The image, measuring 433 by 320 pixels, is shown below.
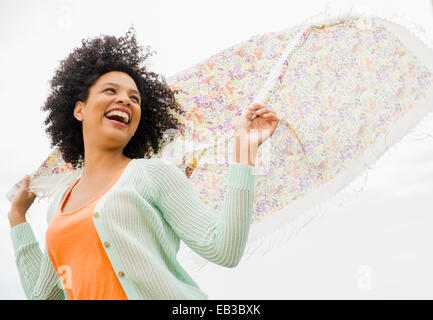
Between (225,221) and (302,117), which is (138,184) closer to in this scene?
(225,221)

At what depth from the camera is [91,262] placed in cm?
107

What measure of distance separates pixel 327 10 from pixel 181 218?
0.89m

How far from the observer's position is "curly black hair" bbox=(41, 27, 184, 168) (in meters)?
→ 1.51

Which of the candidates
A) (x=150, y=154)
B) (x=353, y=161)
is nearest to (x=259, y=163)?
(x=353, y=161)

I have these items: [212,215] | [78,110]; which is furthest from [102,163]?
[212,215]

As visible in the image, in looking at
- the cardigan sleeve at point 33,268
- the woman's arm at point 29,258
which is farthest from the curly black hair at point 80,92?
the cardigan sleeve at point 33,268

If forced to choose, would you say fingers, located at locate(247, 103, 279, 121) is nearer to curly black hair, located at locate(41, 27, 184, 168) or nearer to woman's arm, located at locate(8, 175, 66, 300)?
curly black hair, located at locate(41, 27, 184, 168)

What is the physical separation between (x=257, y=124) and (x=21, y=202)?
3.46 ft

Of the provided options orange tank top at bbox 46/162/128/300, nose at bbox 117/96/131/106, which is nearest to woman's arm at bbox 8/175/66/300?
orange tank top at bbox 46/162/128/300

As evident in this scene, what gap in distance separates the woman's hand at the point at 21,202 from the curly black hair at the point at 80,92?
0.19 m

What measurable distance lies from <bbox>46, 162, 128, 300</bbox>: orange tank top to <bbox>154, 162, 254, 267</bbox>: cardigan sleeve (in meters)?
0.18

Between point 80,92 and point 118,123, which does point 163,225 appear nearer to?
point 118,123

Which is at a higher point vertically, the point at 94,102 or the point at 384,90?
the point at 94,102

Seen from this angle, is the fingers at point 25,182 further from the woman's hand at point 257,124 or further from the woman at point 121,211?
the woman's hand at point 257,124
